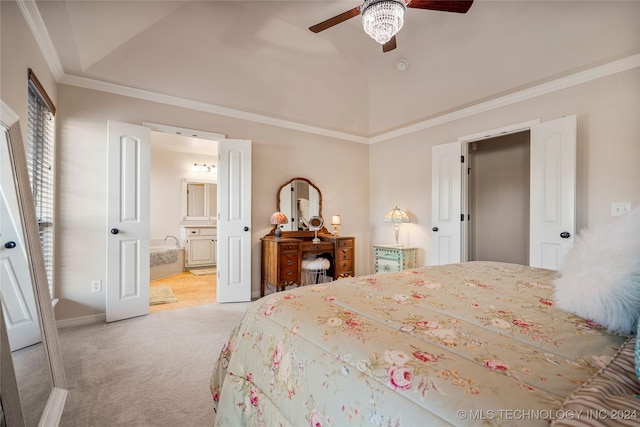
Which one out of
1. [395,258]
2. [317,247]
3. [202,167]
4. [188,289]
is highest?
[202,167]

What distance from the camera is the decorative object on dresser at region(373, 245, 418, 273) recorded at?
4.27 m

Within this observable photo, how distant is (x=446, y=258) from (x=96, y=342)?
3.91 metres

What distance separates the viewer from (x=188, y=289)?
4.52 m

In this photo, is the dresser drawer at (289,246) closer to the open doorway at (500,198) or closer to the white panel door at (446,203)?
the white panel door at (446,203)

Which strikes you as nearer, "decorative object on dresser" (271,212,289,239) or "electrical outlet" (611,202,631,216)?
"electrical outlet" (611,202,631,216)

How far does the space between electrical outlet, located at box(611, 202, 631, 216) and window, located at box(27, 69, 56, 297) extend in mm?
5019

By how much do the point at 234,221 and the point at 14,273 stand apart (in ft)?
7.85

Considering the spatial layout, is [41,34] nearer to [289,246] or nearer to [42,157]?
[42,157]

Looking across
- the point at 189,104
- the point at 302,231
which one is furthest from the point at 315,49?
the point at 302,231

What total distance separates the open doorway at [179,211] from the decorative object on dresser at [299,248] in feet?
6.23

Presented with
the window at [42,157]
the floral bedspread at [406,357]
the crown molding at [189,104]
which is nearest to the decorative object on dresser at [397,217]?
the crown molding at [189,104]

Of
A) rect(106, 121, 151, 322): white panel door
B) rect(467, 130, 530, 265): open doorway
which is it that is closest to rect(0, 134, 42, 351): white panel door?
rect(106, 121, 151, 322): white panel door

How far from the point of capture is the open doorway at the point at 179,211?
557 cm

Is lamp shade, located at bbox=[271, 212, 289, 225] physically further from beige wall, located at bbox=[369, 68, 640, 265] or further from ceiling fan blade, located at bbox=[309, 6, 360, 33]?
beige wall, located at bbox=[369, 68, 640, 265]
